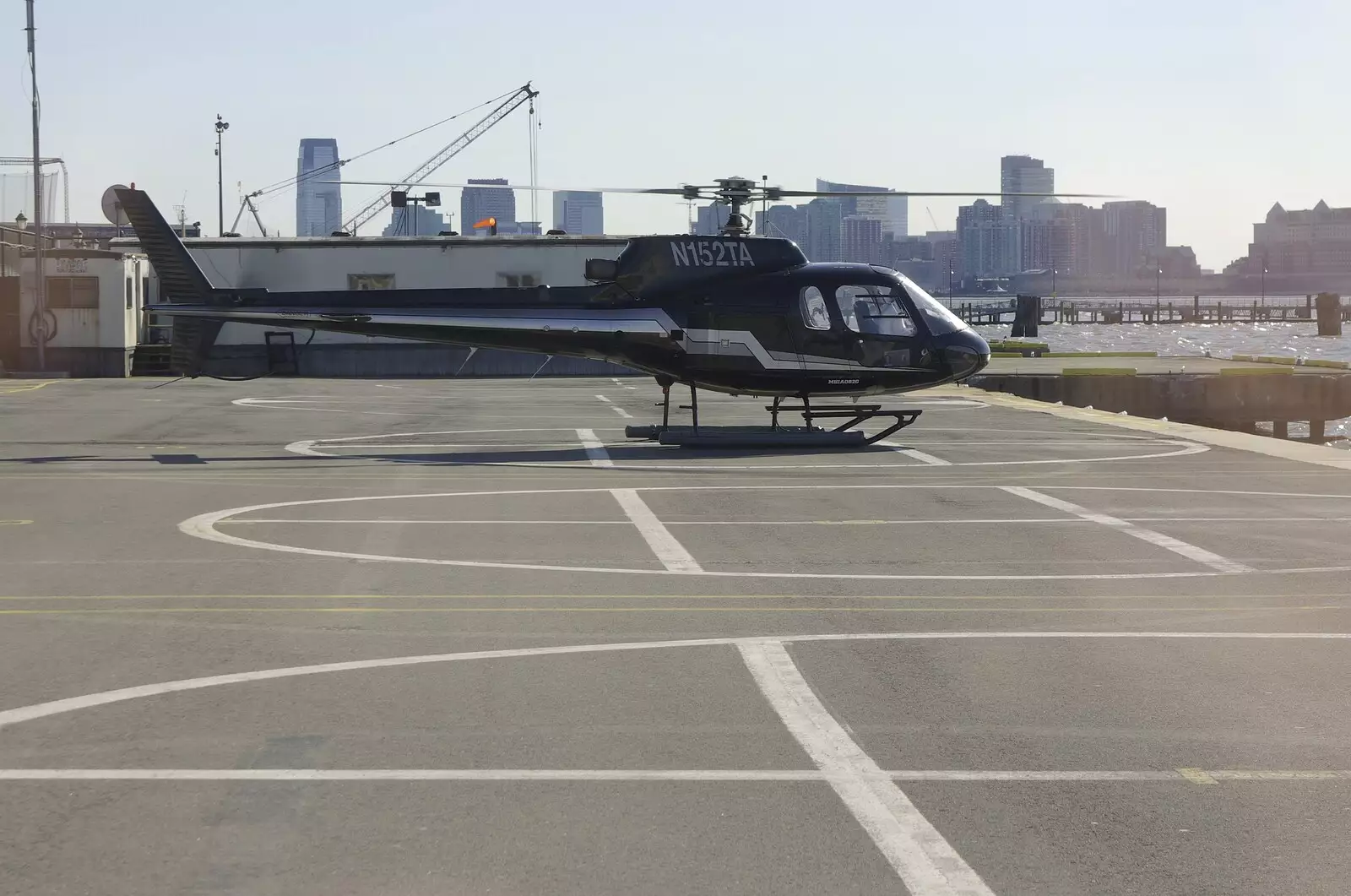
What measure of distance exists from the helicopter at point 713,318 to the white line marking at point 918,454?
1.17 feet

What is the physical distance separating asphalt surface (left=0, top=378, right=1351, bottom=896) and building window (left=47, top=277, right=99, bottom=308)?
113ft

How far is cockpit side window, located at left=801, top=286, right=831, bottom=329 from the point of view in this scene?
86.3ft

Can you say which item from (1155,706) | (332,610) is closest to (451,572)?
(332,610)

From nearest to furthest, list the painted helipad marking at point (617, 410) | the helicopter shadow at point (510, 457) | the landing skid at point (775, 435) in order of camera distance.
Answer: the helicopter shadow at point (510, 457), the landing skid at point (775, 435), the painted helipad marking at point (617, 410)

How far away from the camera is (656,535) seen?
15.6 metres

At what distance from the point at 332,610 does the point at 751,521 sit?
6.31m

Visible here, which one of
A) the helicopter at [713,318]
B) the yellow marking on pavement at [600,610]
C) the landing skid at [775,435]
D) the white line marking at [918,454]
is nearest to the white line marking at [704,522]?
the yellow marking on pavement at [600,610]

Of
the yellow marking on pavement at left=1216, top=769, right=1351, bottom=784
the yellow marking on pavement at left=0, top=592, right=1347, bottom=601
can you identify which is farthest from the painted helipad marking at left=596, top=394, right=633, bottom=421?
the yellow marking on pavement at left=1216, top=769, right=1351, bottom=784

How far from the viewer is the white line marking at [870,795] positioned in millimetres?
6012

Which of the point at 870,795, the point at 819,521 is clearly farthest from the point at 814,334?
the point at 870,795

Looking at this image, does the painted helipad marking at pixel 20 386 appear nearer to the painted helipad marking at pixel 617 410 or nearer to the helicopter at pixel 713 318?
the painted helipad marking at pixel 617 410

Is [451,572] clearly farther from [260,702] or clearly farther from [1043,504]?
[1043,504]

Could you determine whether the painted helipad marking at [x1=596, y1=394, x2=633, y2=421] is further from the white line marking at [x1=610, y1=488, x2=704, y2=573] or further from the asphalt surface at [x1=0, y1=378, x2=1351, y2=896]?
the white line marking at [x1=610, y1=488, x2=704, y2=573]

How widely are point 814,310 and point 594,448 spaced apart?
184 inches
